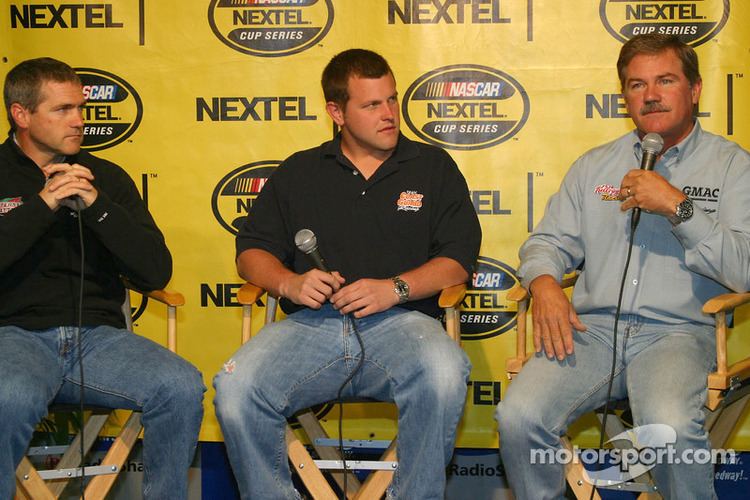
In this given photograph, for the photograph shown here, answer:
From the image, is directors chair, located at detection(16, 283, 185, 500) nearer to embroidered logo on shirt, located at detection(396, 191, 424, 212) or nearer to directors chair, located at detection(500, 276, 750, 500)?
embroidered logo on shirt, located at detection(396, 191, 424, 212)

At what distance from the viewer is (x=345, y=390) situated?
9.54 feet

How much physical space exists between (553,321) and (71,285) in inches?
63.4

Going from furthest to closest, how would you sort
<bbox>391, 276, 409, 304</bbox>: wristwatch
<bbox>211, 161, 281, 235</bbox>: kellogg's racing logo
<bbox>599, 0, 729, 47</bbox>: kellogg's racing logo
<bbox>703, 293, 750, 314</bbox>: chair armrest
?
<bbox>211, 161, 281, 235</bbox>: kellogg's racing logo, <bbox>599, 0, 729, 47</bbox>: kellogg's racing logo, <bbox>391, 276, 409, 304</bbox>: wristwatch, <bbox>703, 293, 750, 314</bbox>: chair armrest

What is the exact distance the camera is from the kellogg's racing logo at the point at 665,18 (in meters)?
3.62

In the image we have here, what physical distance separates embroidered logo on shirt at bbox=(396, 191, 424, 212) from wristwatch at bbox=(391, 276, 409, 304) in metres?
0.32

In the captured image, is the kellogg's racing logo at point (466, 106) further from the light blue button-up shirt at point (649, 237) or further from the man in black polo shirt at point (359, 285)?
the light blue button-up shirt at point (649, 237)

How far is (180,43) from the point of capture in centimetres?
384

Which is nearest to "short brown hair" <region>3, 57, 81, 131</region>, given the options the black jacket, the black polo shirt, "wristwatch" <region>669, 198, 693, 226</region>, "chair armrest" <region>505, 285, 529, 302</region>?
the black jacket

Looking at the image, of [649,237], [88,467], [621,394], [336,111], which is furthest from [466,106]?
[88,467]

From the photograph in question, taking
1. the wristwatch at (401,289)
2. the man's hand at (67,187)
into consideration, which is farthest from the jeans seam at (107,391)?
the wristwatch at (401,289)

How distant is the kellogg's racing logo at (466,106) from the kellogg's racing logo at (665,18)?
46 cm

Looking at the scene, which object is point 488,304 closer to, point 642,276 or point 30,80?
point 642,276

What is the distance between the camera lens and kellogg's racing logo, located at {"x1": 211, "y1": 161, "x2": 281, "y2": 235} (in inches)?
152

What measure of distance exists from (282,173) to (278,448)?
1.03 m
